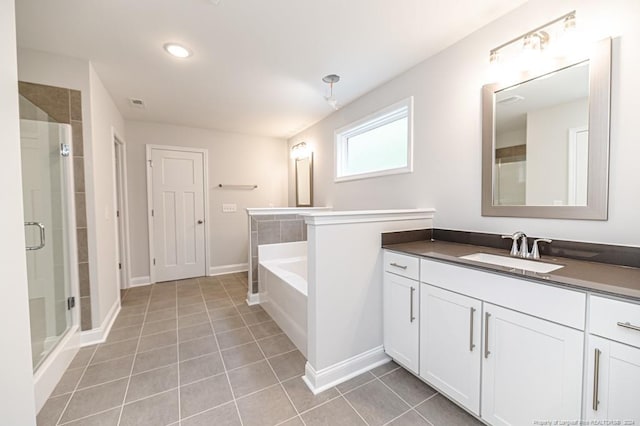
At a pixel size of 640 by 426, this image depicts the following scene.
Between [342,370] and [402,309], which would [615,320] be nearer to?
Answer: [402,309]

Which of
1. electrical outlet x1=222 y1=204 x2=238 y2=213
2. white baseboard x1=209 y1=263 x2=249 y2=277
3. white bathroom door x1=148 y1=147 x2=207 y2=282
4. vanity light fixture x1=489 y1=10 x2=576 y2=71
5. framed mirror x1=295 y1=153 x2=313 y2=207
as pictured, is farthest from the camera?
electrical outlet x1=222 y1=204 x2=238 y2=213

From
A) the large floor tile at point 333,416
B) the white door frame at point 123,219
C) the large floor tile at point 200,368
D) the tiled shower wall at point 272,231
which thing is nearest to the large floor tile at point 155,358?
the large floor tile at point 200,368

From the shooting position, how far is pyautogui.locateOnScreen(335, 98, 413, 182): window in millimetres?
2416

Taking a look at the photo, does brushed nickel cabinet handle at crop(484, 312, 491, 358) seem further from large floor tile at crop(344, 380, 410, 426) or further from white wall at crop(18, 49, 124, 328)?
white wall at crop(18, 49, 124, 328)

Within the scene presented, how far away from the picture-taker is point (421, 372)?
1.59 meters

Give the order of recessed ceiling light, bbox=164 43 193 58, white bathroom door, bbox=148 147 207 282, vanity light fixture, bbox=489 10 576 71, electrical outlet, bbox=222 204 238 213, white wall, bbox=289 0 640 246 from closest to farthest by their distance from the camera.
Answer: white wall, bbox=289 0 640 246, vanity light fixture, bbox=489 10 576 71, recessed ceiling light, bbox=164 43 193 58, white bathroom door, bbox=148 147 207 282, electrical outlet, bbox=222 204 238 213

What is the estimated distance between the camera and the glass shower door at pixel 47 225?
1.84 m

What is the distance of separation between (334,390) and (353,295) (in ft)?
1.94

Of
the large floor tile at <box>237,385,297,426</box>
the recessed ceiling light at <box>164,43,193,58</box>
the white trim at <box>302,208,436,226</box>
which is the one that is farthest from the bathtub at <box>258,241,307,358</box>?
the recessed ceiling light at <box>164,43,193,58</box>

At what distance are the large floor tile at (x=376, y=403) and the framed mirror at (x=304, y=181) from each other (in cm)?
270

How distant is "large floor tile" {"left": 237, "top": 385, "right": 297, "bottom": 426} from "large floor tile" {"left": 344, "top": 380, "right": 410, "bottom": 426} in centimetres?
38

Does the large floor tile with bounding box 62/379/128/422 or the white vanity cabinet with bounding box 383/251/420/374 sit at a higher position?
the white vanity cabinet with bounding box 383/251/420/374

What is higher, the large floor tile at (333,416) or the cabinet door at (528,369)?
the cabinet door at (528,369)

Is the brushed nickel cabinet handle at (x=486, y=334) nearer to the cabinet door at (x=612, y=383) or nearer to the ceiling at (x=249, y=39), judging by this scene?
the cabinet door at (x=612, y=383)
